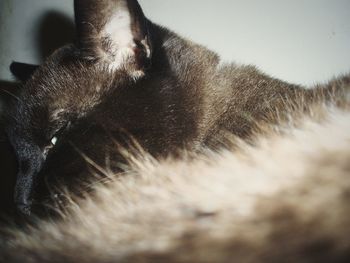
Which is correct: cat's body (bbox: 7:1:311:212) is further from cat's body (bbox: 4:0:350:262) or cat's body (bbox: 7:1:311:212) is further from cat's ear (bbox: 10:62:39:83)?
cat's ear (bbox: 10:62:39:83)

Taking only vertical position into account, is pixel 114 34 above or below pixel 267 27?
below

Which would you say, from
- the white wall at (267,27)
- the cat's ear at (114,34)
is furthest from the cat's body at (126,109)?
the white wall at (267,27)

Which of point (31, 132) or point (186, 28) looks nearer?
point (31, 132)

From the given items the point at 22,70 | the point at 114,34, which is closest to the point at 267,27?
the point at 114,34


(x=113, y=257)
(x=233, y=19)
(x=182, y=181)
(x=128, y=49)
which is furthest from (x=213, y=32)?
(x=113, y=257)

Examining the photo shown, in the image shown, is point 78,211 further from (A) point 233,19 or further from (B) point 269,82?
(A) point 233,19

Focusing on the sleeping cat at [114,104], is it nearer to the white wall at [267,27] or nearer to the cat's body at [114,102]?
the cat's body at [114,102]

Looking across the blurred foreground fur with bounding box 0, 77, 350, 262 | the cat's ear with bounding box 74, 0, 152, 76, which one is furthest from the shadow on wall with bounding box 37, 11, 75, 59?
the blurred foreground fur with bounding box 0, 77, 350, 262

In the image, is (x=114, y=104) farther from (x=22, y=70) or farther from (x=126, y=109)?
(x=22, y=70)
